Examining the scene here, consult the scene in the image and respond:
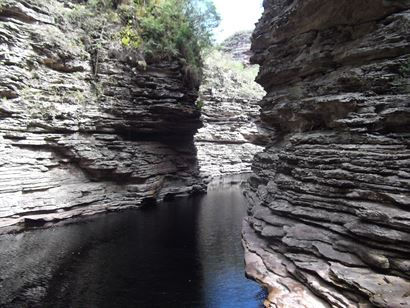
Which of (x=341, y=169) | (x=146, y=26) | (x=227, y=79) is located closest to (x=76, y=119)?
(x=146, y=26)

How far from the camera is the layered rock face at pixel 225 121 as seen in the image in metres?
48.0

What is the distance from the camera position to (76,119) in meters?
24.8

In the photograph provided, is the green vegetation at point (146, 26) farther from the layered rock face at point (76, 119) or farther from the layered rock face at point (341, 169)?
the layered rock face at point (341, 169)

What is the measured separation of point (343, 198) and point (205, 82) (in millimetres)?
39952

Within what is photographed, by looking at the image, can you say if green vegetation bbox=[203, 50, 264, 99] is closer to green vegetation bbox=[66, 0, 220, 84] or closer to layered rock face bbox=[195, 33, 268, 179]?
layered rock face bbox=[195, 33, 268, 179]

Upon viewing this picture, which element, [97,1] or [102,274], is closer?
[102,274]

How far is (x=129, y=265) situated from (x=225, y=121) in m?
36.8

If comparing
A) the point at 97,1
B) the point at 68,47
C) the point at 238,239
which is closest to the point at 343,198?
the point at 238,239

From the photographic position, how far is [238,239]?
714 inches

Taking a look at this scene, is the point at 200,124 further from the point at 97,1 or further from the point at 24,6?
the point at 24,6

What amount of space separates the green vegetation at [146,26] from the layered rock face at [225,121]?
16.6 m

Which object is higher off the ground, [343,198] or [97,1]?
[97,1]

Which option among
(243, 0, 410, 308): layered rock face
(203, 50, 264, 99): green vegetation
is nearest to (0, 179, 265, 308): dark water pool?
(243, 0, 410, 308): layered rock face

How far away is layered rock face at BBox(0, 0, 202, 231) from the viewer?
848 inches
